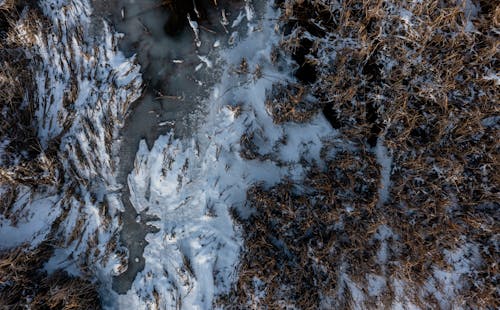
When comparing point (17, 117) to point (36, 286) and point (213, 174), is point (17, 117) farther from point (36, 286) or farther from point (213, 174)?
point (213, 174)

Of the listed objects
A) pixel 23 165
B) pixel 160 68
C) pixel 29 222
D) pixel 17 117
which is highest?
pixel 160 68

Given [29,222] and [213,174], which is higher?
[213,174]

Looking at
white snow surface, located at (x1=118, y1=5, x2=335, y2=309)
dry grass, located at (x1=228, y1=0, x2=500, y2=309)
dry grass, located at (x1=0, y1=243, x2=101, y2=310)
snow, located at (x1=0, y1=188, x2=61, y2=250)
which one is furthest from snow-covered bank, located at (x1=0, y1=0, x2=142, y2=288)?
dry grass, located at (x1=228, y1=0, x2=500, y2=309)

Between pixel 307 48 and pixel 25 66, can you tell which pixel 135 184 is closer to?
pixel 25 66

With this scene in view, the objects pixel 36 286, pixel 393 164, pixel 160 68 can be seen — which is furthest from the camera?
pixel 160 68

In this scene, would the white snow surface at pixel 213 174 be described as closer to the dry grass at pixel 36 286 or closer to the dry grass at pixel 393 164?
the dry grass at pixel 393 164

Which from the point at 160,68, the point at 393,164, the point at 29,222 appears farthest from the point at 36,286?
the point at 393,164

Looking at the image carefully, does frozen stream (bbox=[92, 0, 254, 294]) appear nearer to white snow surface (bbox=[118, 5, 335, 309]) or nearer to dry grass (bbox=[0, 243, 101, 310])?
white snow surface (bbox=[118, 5, 335, 309])
